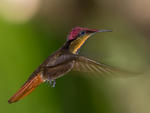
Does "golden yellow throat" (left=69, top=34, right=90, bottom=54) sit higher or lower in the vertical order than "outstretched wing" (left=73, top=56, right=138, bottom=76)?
higher

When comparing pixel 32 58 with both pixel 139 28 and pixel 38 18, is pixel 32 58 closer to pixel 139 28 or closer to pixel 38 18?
pixel 38 18

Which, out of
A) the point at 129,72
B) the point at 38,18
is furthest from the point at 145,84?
the point at 129,72

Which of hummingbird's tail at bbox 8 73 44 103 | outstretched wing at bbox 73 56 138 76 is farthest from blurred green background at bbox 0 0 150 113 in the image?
hummingbird's tail at bbox 8 73 44 103

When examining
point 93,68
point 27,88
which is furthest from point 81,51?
point 27,88

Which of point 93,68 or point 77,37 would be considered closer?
point 77,37

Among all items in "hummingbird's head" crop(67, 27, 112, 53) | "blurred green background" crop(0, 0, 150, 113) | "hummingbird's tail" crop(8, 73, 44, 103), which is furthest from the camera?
"blurred green background" crop(0, 0, 150, 113)

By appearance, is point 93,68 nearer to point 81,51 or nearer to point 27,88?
point 81,51

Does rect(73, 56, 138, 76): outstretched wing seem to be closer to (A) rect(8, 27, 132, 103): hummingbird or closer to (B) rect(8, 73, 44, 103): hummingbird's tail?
(A) rect(8, 27, 132, 103): hummingbird
